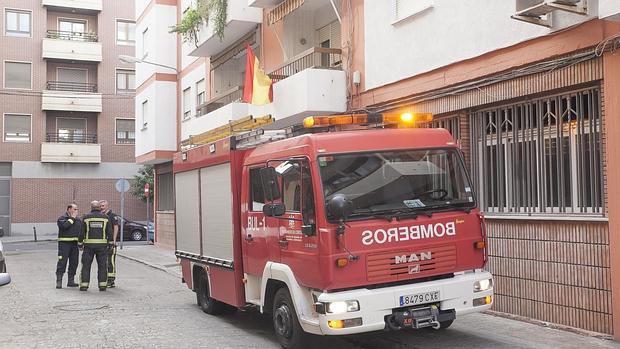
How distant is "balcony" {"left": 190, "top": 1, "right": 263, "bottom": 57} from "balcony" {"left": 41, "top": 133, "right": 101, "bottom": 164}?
19.5 meters

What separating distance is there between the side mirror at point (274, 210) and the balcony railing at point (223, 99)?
988cm

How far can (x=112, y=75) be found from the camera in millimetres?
38531

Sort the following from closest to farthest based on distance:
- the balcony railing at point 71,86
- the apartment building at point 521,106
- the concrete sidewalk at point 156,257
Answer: the apartment building at point 521,106 < the concrete sidewalk at point 156,257 < the balcony railing at point 71,86

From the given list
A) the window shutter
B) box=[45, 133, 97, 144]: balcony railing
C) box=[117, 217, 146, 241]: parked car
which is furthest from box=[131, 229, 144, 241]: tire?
the window shutter

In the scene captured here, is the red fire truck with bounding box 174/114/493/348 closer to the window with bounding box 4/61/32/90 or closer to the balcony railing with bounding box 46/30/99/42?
the window with bounding box 4/61/32/90

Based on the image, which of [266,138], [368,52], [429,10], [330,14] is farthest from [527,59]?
[330,14]

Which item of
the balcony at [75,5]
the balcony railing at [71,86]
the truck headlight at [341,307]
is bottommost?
the truck headlight at [341,307]

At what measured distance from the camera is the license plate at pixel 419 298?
6309mm

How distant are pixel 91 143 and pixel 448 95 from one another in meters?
31.7

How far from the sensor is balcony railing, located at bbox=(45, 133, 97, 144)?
37062 mm

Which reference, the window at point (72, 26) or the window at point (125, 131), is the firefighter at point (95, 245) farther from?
the window at point (72, 26)

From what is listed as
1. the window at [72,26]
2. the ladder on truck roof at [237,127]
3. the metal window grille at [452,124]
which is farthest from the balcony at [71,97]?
the metal window grille at [452,124]

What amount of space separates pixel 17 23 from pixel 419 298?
3663 centimetres

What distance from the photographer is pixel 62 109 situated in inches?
1449
